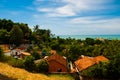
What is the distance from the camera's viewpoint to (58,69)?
4372cm

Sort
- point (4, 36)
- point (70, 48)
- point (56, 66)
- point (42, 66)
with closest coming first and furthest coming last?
point (42, 66), point (56, 66), point (70, 48), point (4, 36)

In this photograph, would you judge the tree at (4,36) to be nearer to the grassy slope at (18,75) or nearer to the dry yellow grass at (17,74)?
the grassy slope at (18,75)

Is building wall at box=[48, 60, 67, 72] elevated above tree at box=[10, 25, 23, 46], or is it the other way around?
tree at box=[10, 25, 23, 46]

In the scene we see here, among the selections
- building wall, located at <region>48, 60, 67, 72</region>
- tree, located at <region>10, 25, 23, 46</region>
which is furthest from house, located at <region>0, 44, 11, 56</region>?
building wall, located at <region>48, 60, 67, 72</region>

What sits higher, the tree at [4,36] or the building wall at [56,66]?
the tree at [4,36]

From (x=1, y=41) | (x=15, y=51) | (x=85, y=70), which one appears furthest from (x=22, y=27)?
(x=85, y=70)

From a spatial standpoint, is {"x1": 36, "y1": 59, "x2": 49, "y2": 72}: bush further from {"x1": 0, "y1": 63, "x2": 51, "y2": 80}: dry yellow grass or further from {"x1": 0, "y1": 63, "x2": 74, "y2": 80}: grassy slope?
{"x1": 0, "y1": 63, "x2": 51, "y2": 80}: dry yellow grass

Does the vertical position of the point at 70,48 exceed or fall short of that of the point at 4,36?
it falls short

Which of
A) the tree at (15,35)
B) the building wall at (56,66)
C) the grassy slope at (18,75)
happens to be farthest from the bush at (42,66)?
the tree at (15,35)

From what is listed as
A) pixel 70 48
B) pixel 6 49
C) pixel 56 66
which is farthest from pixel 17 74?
pixel 6 49

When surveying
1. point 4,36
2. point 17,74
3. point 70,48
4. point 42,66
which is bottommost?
point 42,66

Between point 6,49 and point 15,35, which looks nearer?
point 6,49

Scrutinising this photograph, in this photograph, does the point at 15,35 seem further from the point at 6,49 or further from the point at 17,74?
the point at 17,74

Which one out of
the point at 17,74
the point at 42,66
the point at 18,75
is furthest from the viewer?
the point at 42,66
